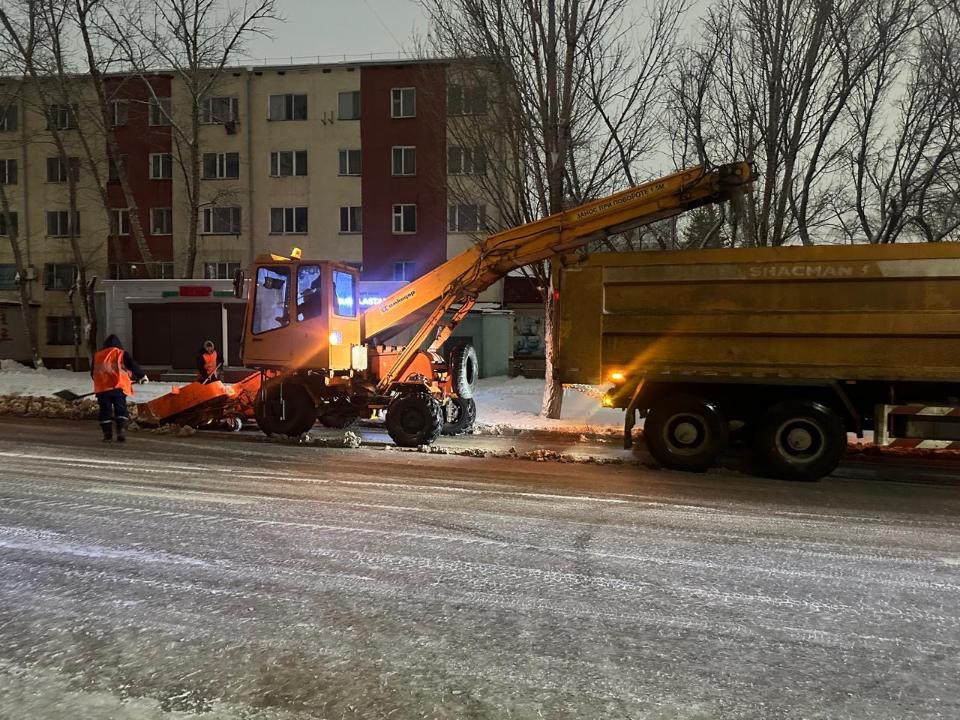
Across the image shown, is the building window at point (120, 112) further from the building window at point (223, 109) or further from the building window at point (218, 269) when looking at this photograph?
the building window at point (218, 269)

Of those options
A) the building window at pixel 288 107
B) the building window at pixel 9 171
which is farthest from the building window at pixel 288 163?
the building window at pixel 9 171

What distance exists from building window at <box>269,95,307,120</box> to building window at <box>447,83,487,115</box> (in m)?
19.0

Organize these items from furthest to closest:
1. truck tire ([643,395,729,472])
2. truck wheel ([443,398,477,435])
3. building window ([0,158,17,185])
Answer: building window ([0,158,17,185]) < truck wheel ([443,398,477,435]) < truck tire ([643,395,729,472])

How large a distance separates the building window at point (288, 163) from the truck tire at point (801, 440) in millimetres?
27898

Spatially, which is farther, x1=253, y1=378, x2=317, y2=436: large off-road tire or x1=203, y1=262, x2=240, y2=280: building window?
x1=203, y1=262, x2=240, y2=280: building window

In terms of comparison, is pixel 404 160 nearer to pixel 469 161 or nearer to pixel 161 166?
pixel 161 166

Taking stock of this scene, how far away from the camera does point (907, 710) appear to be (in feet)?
10.2

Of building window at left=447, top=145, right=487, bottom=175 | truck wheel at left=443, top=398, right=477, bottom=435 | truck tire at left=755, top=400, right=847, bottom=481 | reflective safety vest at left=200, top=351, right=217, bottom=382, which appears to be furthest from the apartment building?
truck tire at left=755, top=400, right=847, bottom=481

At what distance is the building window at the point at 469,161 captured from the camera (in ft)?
51.0

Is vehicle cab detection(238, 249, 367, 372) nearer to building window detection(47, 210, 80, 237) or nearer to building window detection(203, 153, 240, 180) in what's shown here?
building window detection(203, 153, 240, 180)

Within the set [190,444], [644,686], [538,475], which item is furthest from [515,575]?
[190,444]

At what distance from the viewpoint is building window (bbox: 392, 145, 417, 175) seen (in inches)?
1240

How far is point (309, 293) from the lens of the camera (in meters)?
10.9

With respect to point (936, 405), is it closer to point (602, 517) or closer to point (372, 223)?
point (602, 517)
